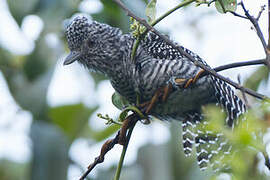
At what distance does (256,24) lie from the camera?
1.33m

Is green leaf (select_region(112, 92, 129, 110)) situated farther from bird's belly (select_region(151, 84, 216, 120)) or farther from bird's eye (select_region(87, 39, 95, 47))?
bird's eye (select_region(87, 39, 95, 47))

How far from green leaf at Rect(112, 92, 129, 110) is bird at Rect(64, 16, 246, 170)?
2cm

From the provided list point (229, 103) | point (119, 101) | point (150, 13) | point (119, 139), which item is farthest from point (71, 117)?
point (150, 13)

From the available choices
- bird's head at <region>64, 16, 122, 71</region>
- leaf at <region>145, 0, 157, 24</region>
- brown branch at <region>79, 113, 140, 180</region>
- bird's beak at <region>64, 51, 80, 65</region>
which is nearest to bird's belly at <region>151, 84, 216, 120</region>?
bird's head at <region>64, 16, 122, 71</region>

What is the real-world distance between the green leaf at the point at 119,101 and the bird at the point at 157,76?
20 mm

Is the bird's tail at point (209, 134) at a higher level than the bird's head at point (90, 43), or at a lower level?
lower

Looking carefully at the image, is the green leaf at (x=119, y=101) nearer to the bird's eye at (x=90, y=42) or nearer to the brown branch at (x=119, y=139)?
the bird's eye at (x=90, y=42)

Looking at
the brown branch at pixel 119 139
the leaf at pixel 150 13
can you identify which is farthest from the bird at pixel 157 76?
the leaf at pixel 150 13

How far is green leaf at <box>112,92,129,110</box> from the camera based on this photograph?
2.52 metres

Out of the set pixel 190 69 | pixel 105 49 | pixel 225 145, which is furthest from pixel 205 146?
pixel 105 49

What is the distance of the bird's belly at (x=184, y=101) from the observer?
2.63 metres

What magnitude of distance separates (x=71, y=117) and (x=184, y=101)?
6.16 feet

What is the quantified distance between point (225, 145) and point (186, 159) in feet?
7.34

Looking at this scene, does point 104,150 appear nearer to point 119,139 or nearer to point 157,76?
point 119,139
